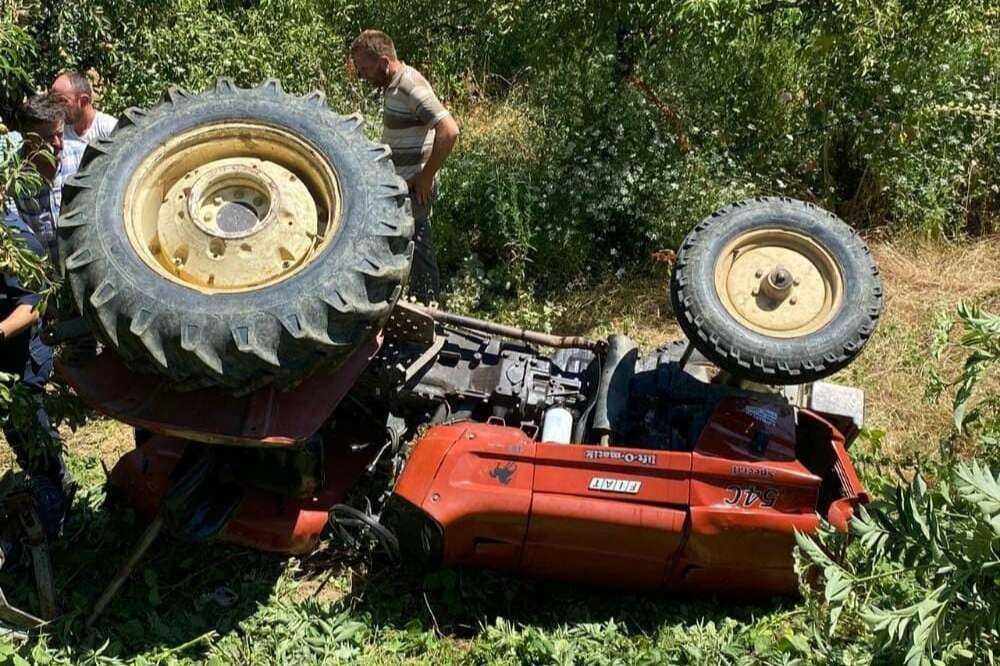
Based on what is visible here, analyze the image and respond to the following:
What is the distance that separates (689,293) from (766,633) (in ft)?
3.99

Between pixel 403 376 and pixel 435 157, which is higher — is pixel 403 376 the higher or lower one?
the lower one

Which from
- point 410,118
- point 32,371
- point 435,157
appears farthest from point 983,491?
point 32,371

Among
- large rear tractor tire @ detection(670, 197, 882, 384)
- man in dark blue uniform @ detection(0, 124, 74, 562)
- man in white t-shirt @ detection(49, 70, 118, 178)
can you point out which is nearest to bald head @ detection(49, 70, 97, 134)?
man in white t-shirt @ detection(49, 70, 118, 178)

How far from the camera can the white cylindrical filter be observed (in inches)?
145

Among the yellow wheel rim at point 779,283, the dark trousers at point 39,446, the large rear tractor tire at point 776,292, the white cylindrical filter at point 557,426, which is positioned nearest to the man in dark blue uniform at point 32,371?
the dark trousers at point 39,446

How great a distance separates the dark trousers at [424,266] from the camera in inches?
195

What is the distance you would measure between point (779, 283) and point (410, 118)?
2.00 meters

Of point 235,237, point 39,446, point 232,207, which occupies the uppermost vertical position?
point 232,207

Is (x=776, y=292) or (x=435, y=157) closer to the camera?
(x=776, y=292)

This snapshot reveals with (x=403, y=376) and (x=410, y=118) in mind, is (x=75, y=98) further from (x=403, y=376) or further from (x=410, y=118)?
(x=403, y=376)

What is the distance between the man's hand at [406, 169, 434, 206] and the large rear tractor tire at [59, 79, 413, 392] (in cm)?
129

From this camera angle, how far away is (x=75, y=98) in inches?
181

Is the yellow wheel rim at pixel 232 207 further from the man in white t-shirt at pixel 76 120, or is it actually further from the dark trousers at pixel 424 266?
the dark trousers at pixel 424 266

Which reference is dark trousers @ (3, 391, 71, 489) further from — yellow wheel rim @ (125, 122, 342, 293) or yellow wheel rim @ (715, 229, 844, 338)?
yellow wheel rim @ (715, 229, 844, 338)
